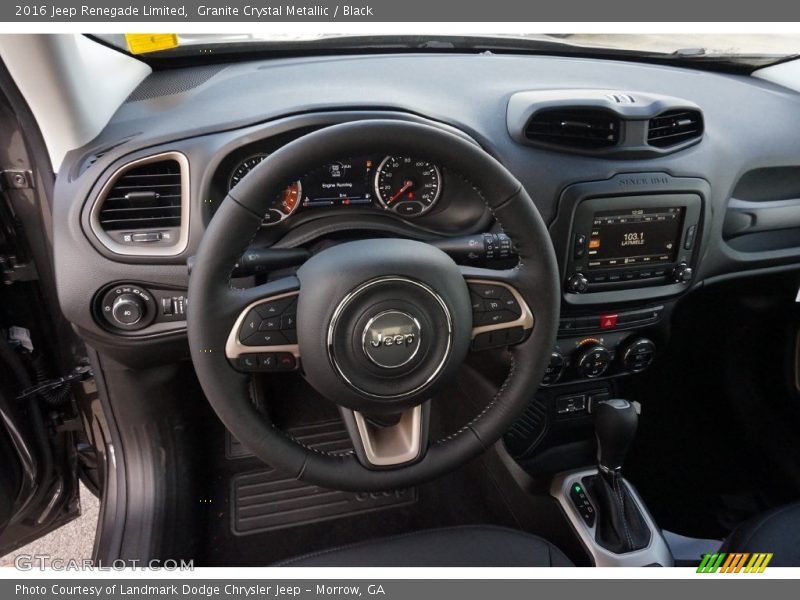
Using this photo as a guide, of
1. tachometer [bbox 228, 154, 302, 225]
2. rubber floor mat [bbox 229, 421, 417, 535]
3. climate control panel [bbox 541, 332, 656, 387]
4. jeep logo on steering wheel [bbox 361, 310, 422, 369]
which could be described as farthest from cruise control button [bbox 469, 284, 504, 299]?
rubber floor mat [bbox 229, 421, 417, 535]

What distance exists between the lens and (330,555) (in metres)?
1.25

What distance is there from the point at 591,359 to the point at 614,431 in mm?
283

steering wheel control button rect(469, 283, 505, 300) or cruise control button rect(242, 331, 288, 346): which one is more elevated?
steering wheel control button rect(469, 283, 505, 300)

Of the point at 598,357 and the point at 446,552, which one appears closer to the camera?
the point at 446,552

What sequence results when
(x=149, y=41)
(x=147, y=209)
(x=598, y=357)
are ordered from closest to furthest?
(x=147, y=209) < (x=149, y=41) < (x=598, y=357)

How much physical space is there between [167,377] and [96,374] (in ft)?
0.54

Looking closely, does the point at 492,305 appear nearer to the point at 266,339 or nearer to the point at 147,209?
the point at 266,339

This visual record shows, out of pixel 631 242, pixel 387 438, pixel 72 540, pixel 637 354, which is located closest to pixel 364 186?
pixel 387 438

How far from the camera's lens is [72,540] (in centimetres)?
194

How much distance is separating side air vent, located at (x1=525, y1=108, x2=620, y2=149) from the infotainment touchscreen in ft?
0.60

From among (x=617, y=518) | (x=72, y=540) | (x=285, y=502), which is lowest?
(x=72, y=540)

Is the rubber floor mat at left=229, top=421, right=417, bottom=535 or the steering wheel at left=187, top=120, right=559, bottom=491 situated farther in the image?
the rubber floor mat at left=229, top=421, right=417, bottom=535

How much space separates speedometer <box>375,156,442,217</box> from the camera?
1.33 metres

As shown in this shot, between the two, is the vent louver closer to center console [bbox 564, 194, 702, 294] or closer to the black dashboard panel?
the black dashboard panel
